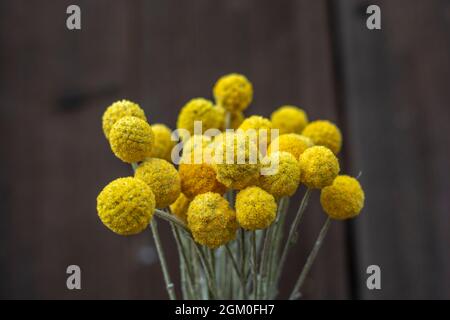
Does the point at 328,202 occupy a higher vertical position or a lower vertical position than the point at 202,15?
lower

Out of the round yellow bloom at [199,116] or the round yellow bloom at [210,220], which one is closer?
the round yellow bloom at [210,220]

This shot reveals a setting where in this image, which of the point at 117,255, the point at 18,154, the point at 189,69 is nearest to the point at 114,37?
the point at 189,69

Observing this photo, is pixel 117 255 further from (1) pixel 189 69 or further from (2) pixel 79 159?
(1) pixel 189 69

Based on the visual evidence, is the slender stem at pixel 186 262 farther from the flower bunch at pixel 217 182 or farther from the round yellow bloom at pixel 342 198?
the round yellow bloom at pixel 342 198

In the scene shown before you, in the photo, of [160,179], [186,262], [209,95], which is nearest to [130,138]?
[160,179]

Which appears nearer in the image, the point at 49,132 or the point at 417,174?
A: the point at 417,174

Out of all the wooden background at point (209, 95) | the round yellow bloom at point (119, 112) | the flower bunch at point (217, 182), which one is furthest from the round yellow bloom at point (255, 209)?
the wooden background at point (209, 95)

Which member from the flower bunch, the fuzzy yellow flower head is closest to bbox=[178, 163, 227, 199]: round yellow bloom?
the flower bunch

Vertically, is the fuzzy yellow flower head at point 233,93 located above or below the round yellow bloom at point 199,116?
above

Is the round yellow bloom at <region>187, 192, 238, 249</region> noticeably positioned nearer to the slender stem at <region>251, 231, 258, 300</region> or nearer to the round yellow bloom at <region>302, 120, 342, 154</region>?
the slender stem at <region>251, 231, 258, 300</region>
